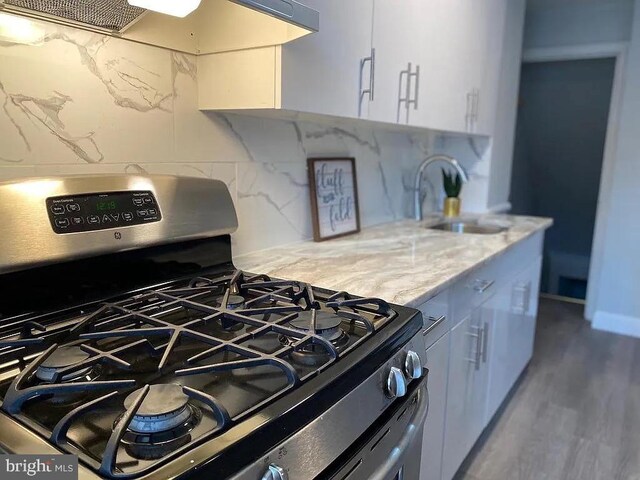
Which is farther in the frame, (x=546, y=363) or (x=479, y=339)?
(x=546, y=363)

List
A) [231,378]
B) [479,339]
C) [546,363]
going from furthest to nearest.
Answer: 1. [546,363]
2. [479,339]
3. [231,378]

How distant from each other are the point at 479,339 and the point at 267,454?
1322mm

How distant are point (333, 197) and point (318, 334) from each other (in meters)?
1.15

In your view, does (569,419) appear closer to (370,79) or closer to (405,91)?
(405,91)

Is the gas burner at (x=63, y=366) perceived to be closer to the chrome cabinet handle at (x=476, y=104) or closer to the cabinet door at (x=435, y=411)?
the cabinet door at (x=435, y=411)

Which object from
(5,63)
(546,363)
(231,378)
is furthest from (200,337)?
(546,363)

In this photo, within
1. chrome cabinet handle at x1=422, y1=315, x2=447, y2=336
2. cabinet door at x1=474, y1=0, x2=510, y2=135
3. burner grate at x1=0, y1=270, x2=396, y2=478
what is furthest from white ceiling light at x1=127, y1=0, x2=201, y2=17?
cabinet door at x1=474, y1=0, x2=510, y2=135

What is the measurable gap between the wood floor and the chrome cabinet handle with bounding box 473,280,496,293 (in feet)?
2.42

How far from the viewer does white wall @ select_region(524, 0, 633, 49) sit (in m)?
3.28

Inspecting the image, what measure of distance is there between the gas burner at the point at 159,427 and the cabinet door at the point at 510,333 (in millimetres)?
1563

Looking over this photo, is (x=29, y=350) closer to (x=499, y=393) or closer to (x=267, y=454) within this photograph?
(x=267, y=454)

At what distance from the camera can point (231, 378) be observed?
73 centimetres

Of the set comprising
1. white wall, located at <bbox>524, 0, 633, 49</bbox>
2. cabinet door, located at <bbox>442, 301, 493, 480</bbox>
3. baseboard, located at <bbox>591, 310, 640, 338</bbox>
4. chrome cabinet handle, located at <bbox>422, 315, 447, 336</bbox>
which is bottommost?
baseboard, located at <bbox>591, 310, 640, 338</bbox>

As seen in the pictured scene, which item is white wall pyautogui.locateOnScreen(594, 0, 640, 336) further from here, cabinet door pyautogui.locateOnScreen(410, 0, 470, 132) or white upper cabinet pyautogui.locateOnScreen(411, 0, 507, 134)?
cabinet door pyautogui.locateOnScreen(410, 0, 470, 132)
